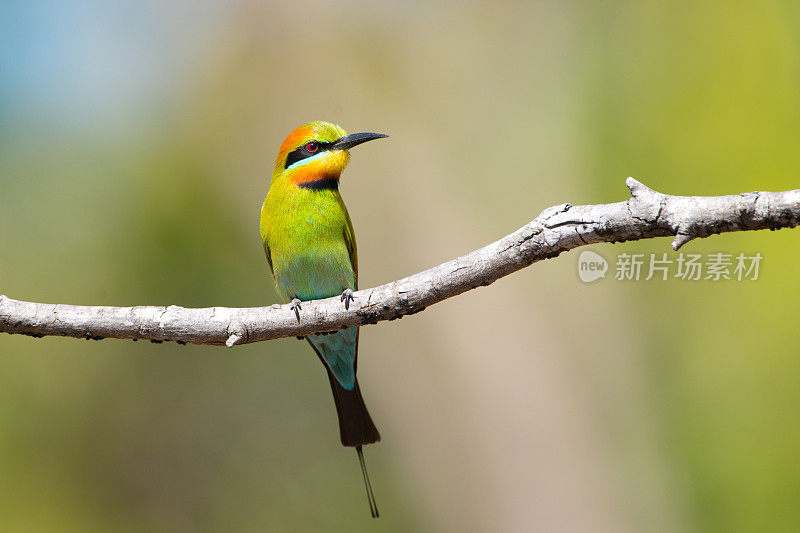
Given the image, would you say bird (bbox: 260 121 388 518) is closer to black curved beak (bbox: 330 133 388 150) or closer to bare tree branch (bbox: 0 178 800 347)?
black curved beak (bbox: 330 133 388 150)

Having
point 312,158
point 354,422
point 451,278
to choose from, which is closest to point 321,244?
point 312,158

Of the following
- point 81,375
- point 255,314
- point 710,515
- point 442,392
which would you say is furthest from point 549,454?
point 81,375

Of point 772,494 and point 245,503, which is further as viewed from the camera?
point 245,503

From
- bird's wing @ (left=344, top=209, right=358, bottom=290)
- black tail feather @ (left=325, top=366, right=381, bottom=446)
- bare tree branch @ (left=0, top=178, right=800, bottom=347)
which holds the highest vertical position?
bird's wing @ (left=344, top=209, right=358, bottom=290)

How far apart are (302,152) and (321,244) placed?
1.45 ft

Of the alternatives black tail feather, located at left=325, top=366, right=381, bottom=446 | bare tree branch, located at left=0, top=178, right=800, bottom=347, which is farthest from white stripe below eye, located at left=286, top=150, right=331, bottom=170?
black tail feather, located at left=325, top=366, right=381, bottom=446

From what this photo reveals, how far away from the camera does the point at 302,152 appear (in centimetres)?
306

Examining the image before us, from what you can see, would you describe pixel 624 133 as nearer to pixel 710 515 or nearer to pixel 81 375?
pixel 710 515

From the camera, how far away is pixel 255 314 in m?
2.24

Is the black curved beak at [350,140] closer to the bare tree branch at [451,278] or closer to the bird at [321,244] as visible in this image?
the bird at [321,244]

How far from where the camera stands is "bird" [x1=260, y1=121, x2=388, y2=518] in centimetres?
290

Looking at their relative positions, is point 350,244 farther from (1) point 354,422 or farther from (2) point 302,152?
(1) point 354,422

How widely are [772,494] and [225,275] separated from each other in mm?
4890

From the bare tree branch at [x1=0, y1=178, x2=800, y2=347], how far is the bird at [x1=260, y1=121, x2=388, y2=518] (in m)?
0.56
